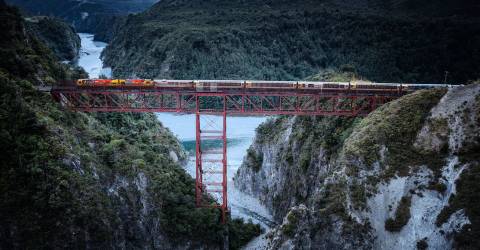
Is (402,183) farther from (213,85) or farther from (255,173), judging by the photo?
(255,173)

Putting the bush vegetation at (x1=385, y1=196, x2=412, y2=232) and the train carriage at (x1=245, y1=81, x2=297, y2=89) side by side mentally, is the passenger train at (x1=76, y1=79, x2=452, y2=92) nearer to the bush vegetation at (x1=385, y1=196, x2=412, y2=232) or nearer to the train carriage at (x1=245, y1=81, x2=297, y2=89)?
the train carriage at (x1=245, y1=81, x2=297, y2=89)

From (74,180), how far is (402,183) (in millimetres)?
28048

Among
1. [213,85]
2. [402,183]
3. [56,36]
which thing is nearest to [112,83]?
[213,85]

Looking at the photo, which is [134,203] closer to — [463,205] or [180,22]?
[463,205]

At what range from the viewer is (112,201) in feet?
134

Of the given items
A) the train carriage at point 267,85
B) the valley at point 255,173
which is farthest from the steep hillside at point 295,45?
the train carriage at point 267,85

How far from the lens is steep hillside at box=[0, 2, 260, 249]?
117ft

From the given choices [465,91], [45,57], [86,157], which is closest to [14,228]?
[86,157]

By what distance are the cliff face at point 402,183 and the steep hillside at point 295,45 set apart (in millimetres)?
62470

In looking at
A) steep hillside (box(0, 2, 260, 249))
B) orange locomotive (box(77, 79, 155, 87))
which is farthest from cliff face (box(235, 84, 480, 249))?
orange locomotive (box(77, 79, 155, 87))

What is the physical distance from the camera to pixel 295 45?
5118 inches

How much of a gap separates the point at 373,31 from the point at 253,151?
71.9 metres

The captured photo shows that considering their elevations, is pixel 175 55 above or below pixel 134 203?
above

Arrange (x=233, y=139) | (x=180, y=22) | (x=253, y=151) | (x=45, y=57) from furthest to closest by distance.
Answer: (x=180, y=22)
(x=233, y=139)
(x=253, y=151)
(x=45, y=57)
